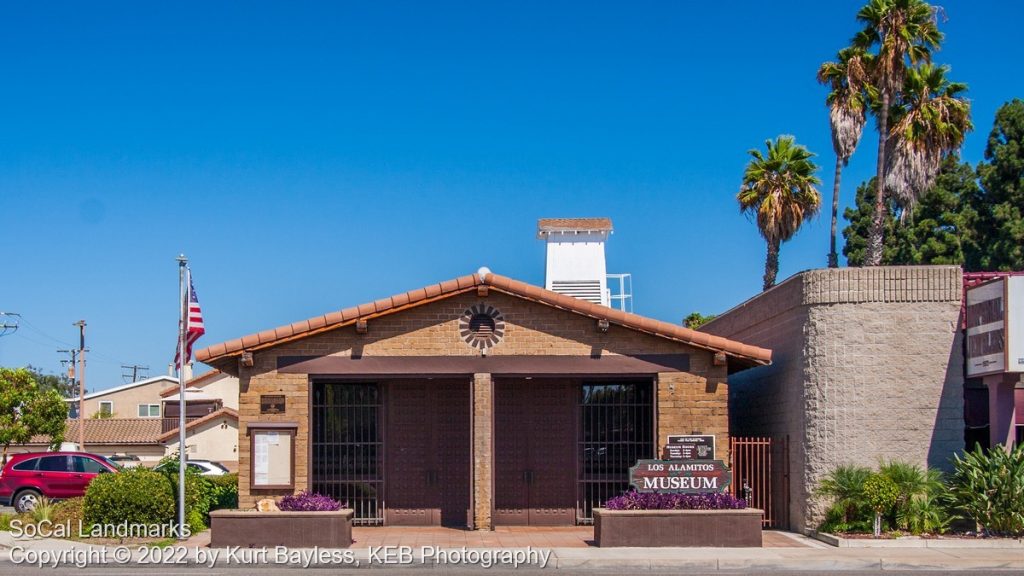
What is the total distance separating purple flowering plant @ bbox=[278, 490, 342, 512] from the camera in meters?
19.7

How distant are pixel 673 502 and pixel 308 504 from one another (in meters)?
5.95

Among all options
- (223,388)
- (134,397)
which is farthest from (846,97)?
(134,397)

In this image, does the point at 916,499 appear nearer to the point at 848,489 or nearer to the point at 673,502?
the point at 848,489

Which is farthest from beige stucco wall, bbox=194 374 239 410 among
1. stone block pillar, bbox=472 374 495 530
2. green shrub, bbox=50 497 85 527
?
stone block pillar, bbox=472 374 495 530

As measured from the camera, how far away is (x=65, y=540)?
2020cm

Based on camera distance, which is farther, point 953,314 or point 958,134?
point 958,134

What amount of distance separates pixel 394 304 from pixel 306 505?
391cm

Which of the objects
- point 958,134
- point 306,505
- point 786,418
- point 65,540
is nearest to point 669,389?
point 786,418

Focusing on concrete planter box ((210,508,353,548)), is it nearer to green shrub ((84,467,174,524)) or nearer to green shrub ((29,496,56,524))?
green shrub ((84,467,174,524))

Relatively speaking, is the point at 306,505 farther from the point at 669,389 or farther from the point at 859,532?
the point at 859,532

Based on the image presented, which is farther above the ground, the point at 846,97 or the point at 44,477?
the point at 846,97

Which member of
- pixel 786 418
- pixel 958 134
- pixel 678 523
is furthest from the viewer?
pixel 958 134

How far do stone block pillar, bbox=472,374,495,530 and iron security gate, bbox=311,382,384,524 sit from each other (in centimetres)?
248

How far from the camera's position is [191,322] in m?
21.1
